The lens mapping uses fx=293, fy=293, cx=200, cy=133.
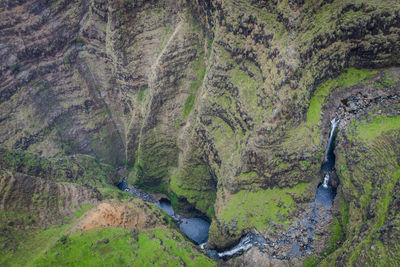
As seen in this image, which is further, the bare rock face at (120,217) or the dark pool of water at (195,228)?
the dark pool of water at (195,228)

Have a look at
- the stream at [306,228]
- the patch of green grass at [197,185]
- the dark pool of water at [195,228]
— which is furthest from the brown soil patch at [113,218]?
the dark pool of water at [195,228]

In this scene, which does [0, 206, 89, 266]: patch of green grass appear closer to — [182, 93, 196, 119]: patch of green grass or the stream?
the stream

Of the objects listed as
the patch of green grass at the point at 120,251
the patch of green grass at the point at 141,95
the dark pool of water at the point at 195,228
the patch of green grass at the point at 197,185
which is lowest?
the dark pool of water at the point at 195,228

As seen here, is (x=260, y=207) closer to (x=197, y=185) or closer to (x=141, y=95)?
(x=197, y=185)

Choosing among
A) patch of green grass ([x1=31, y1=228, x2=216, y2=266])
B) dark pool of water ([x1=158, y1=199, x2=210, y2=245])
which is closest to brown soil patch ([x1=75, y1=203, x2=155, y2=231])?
patch of green grass ([x1=31, y1=228, x2=216, y2=266])

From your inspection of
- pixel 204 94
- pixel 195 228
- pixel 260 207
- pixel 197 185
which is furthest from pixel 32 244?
pixel 204 94

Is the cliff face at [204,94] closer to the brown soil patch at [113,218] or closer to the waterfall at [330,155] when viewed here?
the waterfall at [330,155]
